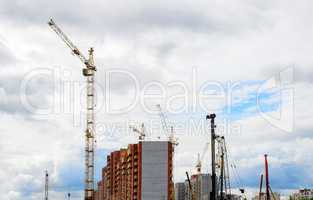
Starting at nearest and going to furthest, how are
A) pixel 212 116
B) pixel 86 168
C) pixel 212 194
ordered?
pixel 212 194
pixel 212 116
pixel 86 168

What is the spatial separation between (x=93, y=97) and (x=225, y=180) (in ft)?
172

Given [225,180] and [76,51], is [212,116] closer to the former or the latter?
[225,180]

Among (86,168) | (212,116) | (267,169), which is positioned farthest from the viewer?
(86,168)

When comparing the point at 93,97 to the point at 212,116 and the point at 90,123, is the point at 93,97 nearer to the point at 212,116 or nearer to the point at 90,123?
the point at 90,123

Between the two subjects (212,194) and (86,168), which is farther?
(86,168)

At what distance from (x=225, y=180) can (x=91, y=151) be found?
45634 millimetres

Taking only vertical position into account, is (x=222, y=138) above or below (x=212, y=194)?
above

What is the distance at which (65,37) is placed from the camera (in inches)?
7697

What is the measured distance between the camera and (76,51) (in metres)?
199

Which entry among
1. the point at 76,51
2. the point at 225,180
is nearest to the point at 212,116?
the point at 225,180

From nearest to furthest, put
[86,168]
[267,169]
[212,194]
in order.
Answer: [212,194] < [267,169] < [86,168]

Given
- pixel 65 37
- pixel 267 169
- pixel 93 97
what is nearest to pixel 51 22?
pixel 65 37

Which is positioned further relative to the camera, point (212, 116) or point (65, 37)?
point (65, 37)

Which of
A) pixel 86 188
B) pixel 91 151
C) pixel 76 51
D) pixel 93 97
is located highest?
pixel 76 51
